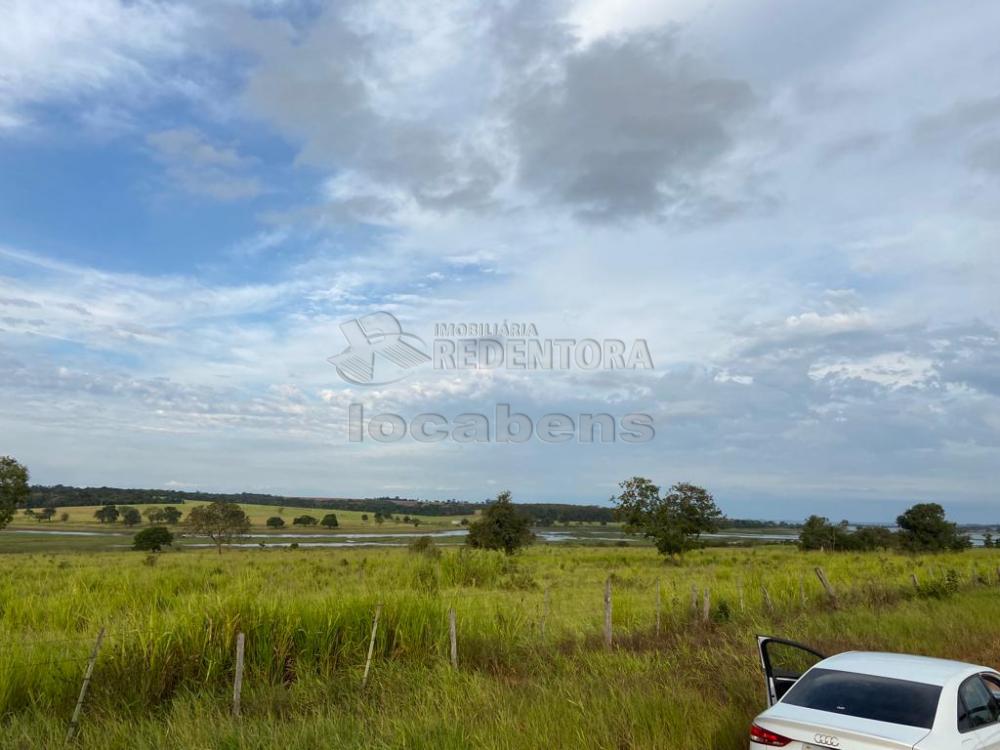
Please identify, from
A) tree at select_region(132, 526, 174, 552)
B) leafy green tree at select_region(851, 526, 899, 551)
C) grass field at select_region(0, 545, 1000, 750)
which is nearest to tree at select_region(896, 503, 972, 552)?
leafy green tree at select_region(851, 526, 899, 551)

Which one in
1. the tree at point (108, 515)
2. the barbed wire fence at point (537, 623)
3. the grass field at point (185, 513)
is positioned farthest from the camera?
the tree at point (108, 515)

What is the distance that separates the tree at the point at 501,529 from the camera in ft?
186

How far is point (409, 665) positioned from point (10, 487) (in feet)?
236

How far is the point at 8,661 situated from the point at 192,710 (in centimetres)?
292

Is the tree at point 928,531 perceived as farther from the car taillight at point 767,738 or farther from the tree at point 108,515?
the tree at point 108,515

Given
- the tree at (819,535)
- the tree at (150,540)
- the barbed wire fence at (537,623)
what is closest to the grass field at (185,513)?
the tree at (150,540)

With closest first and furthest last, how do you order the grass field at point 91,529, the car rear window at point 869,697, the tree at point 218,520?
the car rear window at point 869,697 → the grass field at point 91,529 → the tree at point 218,520

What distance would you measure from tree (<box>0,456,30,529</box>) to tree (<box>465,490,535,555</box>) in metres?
45.7

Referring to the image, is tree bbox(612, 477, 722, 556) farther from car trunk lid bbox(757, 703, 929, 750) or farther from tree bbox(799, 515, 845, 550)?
car trunk lid bbox(757, 703, 929, 750)

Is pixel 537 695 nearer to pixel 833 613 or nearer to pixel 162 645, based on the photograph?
pixel 162 645

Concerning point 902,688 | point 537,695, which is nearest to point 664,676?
point 537,695

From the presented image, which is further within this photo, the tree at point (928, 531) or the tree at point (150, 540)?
the tree at point (150, 540)

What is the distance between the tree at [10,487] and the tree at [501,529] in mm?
45739

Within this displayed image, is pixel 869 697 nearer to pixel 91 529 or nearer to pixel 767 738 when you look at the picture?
pixel 767 738
